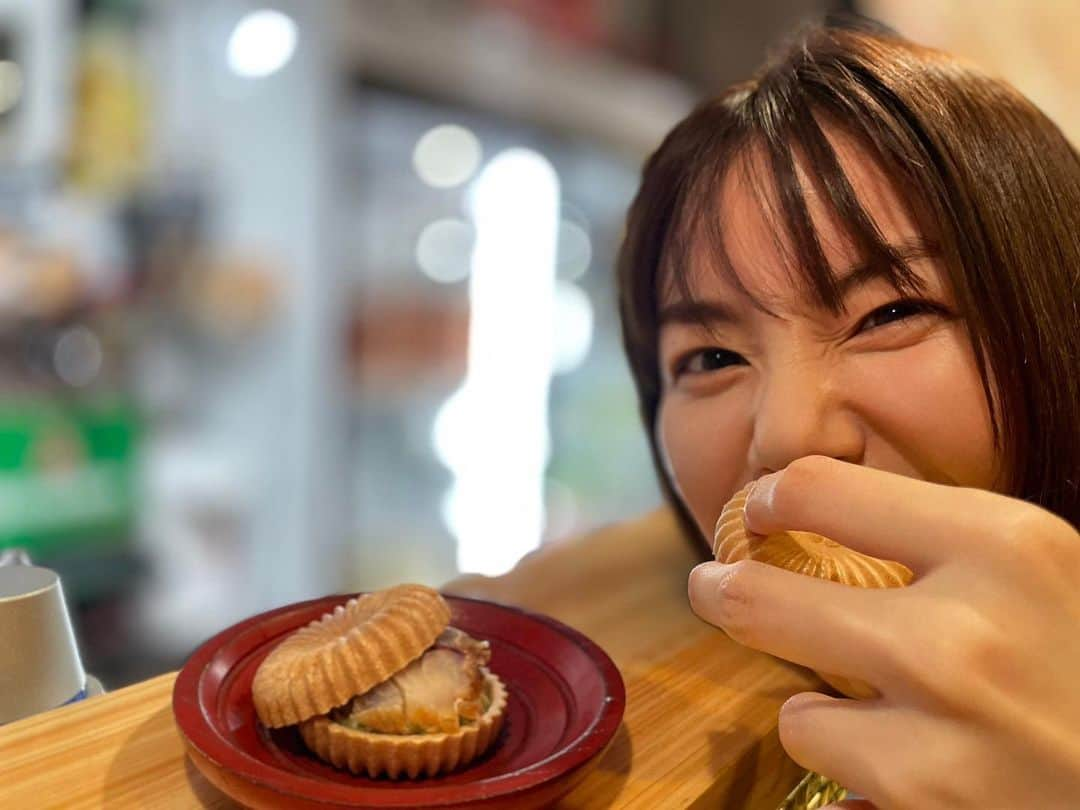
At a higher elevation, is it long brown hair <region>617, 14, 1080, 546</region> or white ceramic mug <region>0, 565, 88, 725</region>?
long brown hair <region>617, 14, 1080, 546</region>

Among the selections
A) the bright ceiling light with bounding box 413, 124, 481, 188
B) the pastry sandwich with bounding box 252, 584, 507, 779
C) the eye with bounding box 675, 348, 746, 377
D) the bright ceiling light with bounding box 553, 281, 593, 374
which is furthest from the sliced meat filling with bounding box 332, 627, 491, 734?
the bright ceiling light with bounding box 553, 281, 593, 374

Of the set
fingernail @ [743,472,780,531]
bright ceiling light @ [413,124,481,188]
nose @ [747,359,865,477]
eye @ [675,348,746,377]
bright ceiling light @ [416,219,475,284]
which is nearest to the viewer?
fingernail @ [743,472,780,531]

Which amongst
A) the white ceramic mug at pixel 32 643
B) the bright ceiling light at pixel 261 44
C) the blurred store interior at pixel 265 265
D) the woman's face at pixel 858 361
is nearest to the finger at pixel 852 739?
the woman's face at pixel 858 361

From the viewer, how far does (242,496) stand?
2869mm

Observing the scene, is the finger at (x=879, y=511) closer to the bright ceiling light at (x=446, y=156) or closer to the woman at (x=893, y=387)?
the woman at (x=893, y=387)

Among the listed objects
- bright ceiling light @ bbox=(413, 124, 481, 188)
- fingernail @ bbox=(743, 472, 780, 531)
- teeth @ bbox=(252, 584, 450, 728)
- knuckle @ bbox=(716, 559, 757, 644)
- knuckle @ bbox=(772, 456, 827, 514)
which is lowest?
teeth @ bbox=(252, 584, 450, 728)

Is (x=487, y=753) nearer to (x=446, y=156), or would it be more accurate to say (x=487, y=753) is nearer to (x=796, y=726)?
(x=796, y=726)

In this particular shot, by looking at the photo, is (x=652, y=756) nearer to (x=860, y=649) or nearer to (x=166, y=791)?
(x=860, y=649)

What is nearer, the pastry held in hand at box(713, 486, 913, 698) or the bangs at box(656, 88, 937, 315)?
the pastry held in hand at box(713, 486, 913, 698)

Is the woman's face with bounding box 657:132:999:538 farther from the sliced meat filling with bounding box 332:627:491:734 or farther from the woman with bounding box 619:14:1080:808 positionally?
the sliced meat filling with bounding box 332:627:491:734

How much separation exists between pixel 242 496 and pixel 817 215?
8.05 ft

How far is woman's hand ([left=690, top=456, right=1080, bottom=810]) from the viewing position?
0.48 m

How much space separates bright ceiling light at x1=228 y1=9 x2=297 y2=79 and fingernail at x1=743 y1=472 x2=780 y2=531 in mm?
2446

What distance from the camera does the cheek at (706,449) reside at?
78 centimetres
